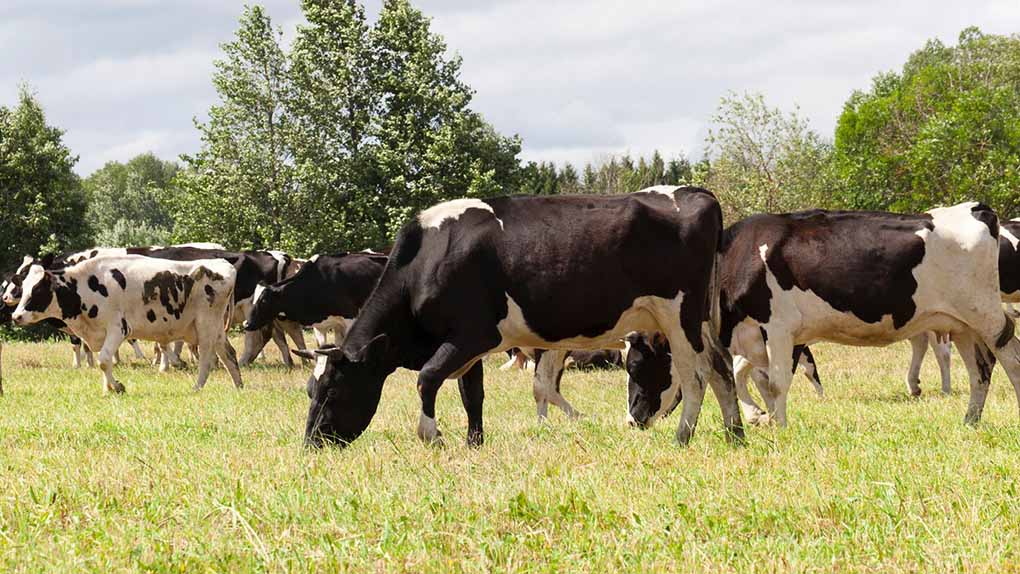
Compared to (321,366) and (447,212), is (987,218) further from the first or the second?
(321,366)

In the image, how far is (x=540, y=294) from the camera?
8812 mm

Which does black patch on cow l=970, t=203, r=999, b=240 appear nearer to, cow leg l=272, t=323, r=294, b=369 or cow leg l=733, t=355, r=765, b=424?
cow leg l=733, t=355, r=765, b=424

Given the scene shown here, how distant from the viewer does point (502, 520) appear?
584cm

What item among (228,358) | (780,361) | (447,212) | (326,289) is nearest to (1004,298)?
(780,361)

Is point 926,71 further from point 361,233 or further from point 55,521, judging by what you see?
point 55,521

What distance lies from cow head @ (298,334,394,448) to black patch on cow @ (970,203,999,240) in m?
6.24

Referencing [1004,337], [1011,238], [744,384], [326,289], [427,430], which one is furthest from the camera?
[326,289]

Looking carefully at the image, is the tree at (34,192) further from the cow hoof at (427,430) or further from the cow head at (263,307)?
the cow hoof at (427,430)

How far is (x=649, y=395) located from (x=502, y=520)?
6.11 metres

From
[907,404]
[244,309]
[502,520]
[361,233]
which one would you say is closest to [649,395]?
[907,404]

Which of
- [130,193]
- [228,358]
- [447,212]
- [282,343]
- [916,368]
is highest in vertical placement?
[130,193]

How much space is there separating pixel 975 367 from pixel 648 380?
3453 millimetres

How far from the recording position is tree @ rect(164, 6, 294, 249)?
152 feet

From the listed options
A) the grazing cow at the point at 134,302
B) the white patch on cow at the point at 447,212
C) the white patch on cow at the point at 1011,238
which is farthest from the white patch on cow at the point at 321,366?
the white patch on cow at the point at 1011,238
